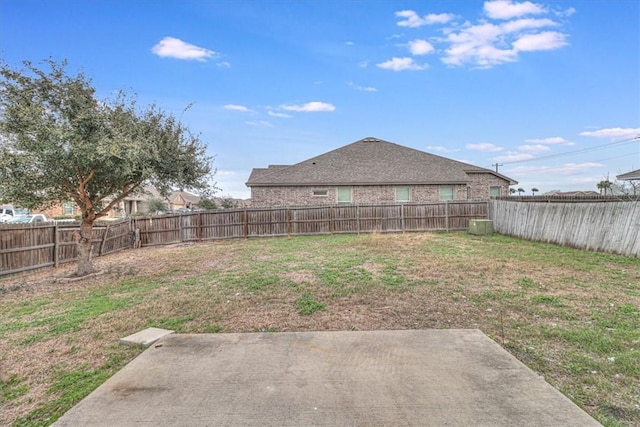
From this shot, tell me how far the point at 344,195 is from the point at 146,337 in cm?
1547

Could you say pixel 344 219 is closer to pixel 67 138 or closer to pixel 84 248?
pixel 84 248

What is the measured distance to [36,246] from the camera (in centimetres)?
887

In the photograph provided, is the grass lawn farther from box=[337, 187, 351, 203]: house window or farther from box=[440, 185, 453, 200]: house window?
box=[440, 185, 453, 200]: house window

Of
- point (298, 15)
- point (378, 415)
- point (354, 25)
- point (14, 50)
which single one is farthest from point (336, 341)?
point (354, 25)

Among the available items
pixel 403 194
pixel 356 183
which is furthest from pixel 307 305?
pixel 403 194

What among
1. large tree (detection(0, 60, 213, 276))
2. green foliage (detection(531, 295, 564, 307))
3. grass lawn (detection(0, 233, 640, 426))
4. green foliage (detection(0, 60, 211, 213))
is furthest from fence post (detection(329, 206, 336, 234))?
green foliage (detection(531, 295, 564, 307))

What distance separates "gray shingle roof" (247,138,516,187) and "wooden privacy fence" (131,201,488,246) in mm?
2335

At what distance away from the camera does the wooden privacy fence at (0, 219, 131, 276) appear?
8.07 meters

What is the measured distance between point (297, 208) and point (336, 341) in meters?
13.1

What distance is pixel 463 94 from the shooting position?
15273 mm

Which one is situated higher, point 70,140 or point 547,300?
point 70,140

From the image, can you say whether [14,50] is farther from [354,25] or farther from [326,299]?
[354,25]

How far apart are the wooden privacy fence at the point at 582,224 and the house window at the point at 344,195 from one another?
26.0 ft

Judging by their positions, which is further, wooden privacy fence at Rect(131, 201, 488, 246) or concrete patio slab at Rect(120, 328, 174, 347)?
wooden privacy fence at Rect(131, 201, 488, 246)
